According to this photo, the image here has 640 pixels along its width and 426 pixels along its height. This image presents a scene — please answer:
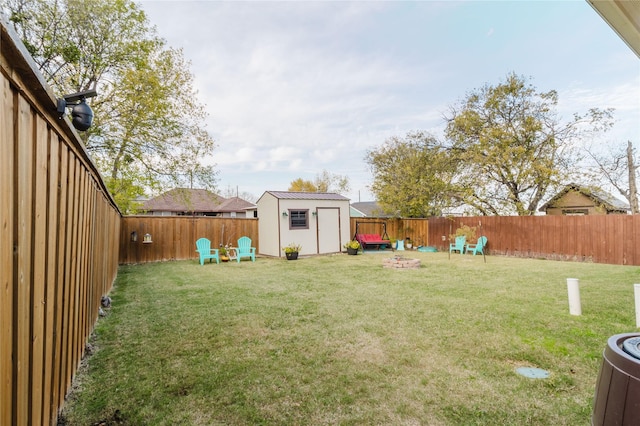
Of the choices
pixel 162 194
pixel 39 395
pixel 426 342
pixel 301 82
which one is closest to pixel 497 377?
pixel 426 342

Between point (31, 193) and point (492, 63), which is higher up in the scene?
point (492, 63)

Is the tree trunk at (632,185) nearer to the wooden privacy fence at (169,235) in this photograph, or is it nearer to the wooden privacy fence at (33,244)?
the wooden privacy fence at (169,235)

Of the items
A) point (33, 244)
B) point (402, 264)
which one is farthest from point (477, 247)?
point (33, 244)

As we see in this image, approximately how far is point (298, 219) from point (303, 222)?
0.82 feet

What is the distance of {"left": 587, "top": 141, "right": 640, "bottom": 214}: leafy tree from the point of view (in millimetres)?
13730

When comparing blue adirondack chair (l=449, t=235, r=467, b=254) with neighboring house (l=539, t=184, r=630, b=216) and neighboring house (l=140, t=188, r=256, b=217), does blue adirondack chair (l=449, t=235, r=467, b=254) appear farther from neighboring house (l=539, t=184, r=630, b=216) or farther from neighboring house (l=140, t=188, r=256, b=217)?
neighboring house (l=140, t=188, r=256, b=217)

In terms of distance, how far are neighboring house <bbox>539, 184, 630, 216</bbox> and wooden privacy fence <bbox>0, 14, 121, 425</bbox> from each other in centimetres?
1639

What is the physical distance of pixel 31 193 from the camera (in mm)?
1226

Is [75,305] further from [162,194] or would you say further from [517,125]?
[517,125]

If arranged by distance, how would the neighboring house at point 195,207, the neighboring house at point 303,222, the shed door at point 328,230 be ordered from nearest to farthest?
1. the neighboring house at point 303,222
2. the shed door at point 328,230
3. the neighboring house at point 195,207

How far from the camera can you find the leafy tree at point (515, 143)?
42.6 feet

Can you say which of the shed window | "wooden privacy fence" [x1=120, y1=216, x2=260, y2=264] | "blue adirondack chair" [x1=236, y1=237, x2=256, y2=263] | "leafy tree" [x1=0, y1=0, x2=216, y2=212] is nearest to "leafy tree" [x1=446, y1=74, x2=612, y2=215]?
the shed window

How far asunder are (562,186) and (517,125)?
3097 millimetres

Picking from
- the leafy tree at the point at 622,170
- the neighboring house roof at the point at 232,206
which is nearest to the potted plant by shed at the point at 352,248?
the leafy tree at the point at 622,170
